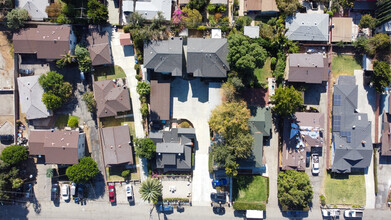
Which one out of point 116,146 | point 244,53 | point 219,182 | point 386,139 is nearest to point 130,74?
point 116,146

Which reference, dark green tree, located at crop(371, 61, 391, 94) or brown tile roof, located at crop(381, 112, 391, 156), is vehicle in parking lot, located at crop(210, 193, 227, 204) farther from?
dark green tree, located at crop(371, 61, 391, 94)

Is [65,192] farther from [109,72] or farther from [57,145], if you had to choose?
[109,72]

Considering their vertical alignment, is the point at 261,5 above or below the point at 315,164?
above

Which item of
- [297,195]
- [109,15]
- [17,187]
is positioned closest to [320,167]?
[297,195]

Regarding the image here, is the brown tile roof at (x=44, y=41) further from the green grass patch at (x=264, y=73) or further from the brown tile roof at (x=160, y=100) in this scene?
the green grass patch at (x=264, y=73)

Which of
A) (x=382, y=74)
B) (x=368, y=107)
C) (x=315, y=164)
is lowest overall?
(x=315, y=164)

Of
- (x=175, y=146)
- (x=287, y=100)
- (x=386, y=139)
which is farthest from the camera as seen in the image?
(x=386, y=139)

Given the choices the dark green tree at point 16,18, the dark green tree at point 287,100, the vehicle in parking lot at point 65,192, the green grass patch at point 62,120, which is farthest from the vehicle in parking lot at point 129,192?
the dark green tree at point 16,18
